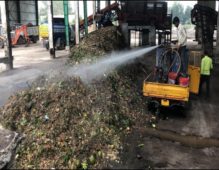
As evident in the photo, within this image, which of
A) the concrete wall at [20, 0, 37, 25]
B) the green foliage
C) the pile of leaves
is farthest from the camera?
the green foliage

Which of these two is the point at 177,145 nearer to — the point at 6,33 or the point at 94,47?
the point at 94,47

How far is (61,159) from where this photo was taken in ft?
24.0

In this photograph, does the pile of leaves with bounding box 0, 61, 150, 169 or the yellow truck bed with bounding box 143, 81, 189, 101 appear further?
the yellow truck bed with bounding box 143, 81, 189, 101

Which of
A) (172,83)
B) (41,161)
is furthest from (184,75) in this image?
(41,161)

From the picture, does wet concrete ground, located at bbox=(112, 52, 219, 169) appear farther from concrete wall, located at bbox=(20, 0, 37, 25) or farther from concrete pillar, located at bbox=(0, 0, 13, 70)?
concrete wall, located at bbox=(20, 0, 37, 25)

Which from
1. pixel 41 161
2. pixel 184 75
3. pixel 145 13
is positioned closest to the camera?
pixel 41 161

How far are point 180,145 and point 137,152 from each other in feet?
4.57

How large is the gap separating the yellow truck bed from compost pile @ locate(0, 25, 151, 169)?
2.83 feet

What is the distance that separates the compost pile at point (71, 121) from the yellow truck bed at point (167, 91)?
0.86 m

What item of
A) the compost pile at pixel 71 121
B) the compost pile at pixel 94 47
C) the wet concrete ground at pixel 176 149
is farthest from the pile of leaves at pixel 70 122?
the compost pile at pixel 94 47

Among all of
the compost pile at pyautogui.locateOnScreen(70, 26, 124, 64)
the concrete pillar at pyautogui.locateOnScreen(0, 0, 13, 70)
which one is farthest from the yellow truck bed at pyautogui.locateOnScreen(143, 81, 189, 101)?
the concrete pillar at pyautogui.locateOnScreen(0, 0, 13, 70)

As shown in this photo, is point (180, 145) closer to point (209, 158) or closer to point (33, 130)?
point (209, 158)

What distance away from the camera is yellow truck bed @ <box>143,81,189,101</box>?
1038 centimetres

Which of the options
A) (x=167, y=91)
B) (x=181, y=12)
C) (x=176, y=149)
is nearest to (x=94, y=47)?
(x=167, y=91)
